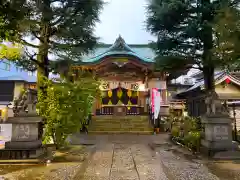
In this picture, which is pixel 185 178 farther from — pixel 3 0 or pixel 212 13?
pixel 212 13

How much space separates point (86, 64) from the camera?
724 inches

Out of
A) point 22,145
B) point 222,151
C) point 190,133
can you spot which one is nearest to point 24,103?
point 22,145

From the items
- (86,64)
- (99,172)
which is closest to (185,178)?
(99,172)

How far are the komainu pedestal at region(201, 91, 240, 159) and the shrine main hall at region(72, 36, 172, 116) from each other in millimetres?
10373

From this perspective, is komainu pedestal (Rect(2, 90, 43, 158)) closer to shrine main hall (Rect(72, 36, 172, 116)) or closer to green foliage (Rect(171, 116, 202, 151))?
green foliage (Rect(171, 116, 202, 151))

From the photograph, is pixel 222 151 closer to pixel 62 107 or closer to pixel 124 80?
pixel 62 107

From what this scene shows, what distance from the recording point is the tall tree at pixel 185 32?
33.1 ft

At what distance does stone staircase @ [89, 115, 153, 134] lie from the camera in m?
16.1

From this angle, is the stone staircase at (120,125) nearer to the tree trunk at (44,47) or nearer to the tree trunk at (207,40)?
the tree trunk at (207,40)

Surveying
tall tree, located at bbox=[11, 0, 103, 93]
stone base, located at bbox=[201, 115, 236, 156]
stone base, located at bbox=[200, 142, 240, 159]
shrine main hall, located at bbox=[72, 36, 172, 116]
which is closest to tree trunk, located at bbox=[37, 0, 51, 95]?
tall tree, located at bbox=[11, 0, 103, 93]

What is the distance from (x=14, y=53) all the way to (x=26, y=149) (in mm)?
4157

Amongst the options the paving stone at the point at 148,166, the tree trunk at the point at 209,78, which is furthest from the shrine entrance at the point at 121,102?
the paving stone at the point at 148,166

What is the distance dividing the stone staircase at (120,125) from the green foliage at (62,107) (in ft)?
23.0

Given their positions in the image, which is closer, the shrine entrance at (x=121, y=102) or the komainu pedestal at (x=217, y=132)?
the komainu pedestal at (x=217, y=132)
